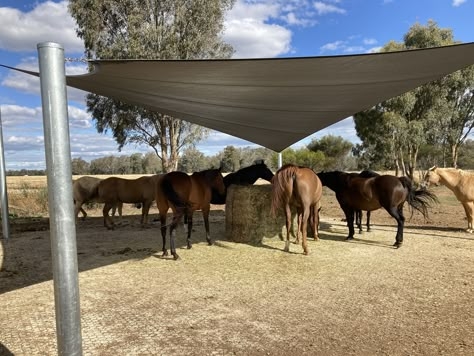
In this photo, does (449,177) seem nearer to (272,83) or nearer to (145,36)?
(272,83)

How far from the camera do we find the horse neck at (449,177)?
7441mm

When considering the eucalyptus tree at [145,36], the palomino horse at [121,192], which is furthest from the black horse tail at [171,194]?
the eucalyptus tree at [145,36]

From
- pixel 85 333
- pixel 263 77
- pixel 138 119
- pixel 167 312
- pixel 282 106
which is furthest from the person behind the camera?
pixel 138 119

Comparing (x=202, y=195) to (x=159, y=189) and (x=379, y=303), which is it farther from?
(x=379, y=303)

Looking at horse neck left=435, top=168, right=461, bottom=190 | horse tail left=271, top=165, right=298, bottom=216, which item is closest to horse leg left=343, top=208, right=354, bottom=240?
horse tail left=271, top=165, right=298, bottom=216

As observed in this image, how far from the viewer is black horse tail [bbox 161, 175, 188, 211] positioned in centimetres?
562

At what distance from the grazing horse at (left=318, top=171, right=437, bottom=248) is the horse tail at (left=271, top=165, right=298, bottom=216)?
154 centimetres

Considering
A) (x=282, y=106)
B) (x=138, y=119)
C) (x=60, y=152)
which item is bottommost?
(x=60, y=152)

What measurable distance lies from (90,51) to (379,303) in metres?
16.1

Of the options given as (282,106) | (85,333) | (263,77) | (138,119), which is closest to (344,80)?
(263,77)

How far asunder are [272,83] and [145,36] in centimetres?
1207

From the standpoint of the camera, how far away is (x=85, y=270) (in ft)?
16.2

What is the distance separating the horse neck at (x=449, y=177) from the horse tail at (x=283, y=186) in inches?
159

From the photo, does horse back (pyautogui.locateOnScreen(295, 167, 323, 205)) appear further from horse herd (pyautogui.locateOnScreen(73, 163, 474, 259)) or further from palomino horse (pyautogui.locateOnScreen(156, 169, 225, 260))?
palomino horse (pyautogui.locateOnScreen(156, 169, 225, 260))
